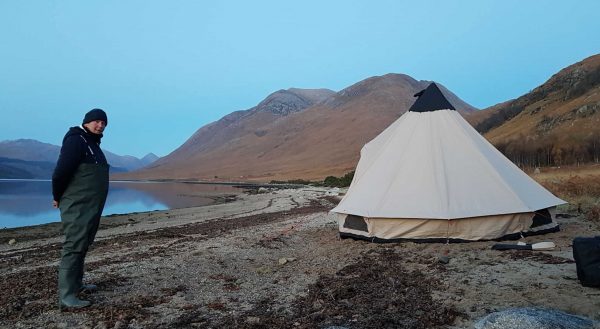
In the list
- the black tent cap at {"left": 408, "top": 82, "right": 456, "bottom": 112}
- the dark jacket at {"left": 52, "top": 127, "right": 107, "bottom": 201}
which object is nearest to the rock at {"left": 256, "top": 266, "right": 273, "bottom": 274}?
the dark jacket at {"left": 52, "top": 127, "right": 107, "bottom": 201}

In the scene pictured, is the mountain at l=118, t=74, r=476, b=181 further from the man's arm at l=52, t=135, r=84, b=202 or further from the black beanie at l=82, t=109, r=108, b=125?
Result: the man's arm at l=52, t=135, r=84, b=202

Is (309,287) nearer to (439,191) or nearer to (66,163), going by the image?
(66,163)

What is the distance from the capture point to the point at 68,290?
6285mm

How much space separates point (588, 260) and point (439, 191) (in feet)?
16.1

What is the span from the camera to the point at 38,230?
82.6 feet

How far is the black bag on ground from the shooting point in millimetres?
6199

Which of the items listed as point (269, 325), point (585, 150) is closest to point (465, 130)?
point (269, 325)

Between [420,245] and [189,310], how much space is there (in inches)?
239

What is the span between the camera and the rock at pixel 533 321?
455 centimetres

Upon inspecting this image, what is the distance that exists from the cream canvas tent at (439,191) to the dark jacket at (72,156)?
6.79m

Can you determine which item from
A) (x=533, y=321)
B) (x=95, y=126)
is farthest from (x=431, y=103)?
(x=95, y=126)

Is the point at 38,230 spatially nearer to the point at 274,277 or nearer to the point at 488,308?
the point at 274,277

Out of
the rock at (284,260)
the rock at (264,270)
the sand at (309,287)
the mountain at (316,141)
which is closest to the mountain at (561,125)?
the sand at (309,287)

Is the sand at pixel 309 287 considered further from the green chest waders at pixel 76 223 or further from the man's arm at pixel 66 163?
the man's arm at pixel 66 163
